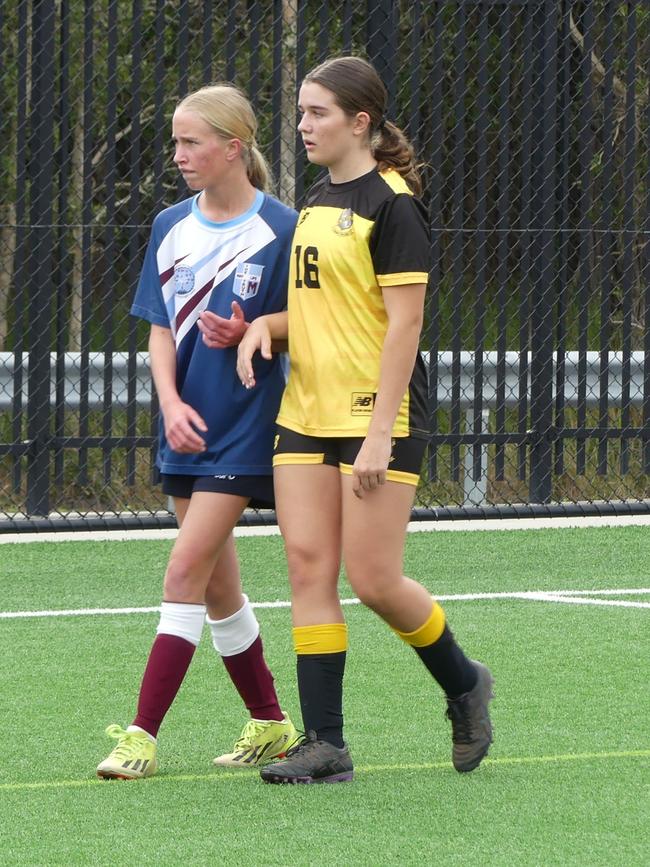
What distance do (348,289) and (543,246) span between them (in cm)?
557

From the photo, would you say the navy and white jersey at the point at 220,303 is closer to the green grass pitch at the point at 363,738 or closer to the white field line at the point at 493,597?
the green grass pitch at the point at 363,738

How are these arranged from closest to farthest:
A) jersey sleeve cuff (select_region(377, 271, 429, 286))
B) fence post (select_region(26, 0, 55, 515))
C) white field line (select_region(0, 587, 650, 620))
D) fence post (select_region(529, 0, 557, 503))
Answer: jersey sleeve cuff (select_region(377, 271, 429, 286))
white field line (select_region(0, 587, 650, 620))
fence post (select_region(26, 0, 55, 515))
fence post (select_region(529, 0, 557, 503))

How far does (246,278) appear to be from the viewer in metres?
4.52

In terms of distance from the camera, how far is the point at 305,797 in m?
4.29

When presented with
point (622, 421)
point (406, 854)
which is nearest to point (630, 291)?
point (622, 421)

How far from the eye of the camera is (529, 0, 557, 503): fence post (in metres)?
9.59

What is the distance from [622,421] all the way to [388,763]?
557 cm

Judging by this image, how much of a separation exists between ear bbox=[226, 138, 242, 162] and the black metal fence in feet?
14.0

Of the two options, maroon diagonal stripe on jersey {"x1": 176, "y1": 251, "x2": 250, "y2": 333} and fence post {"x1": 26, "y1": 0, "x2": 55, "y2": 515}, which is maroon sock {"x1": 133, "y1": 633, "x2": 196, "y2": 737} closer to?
maroon diagonal stripe on jersey {"x1": 176, "y1": 251, "x2": 250, "y2": 333}

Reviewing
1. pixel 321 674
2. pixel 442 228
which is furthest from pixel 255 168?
pixel 442 228

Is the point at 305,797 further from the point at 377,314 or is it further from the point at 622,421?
the point at 622,421

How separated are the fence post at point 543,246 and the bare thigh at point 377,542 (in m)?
5.40

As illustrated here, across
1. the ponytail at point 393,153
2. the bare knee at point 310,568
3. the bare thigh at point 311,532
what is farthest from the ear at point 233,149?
the bare knee at point 310,568

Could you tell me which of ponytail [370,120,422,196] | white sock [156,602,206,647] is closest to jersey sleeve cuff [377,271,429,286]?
ponytail [370,120,422,196]
